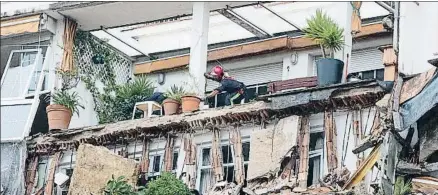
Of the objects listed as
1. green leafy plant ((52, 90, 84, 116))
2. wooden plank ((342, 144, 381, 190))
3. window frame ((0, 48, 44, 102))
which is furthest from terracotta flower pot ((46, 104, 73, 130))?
wooden plank ((342, 144, 381, 190))

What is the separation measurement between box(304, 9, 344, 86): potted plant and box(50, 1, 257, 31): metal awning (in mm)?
2782

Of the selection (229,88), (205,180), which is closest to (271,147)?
(205,180)

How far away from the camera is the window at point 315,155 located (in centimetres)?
2158

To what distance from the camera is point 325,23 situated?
22.1 meters

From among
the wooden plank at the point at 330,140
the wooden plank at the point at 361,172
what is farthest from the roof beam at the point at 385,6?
the wooden plank at the point at 361,172

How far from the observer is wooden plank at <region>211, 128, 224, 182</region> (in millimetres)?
22516

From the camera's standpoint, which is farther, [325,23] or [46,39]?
[46,39]

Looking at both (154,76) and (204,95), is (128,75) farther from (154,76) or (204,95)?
(204,95)

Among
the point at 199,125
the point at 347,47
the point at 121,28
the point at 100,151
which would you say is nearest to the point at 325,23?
the point at 347,47

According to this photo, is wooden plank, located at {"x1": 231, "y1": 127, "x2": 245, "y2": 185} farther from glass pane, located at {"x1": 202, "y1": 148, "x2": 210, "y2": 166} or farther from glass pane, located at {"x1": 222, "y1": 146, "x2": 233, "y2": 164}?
glass pane, located at {"x1": 202, "y1": 148, "x2": 210, "y2": 166}

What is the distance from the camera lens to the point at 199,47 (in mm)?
24203

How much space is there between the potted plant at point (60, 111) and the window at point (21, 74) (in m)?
1.14

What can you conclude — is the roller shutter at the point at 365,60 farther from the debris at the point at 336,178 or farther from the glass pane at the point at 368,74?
the debris at the point at 336,178

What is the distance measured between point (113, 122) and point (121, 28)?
3.34 m
